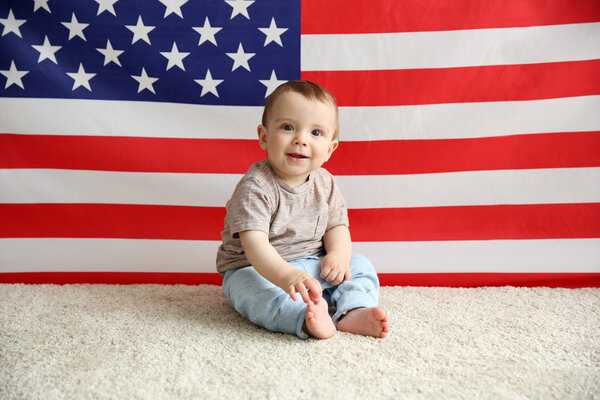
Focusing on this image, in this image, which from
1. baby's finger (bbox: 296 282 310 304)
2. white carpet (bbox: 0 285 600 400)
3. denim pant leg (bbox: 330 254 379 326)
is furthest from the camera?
denim pant leg (bbox: 330 254 379 326)

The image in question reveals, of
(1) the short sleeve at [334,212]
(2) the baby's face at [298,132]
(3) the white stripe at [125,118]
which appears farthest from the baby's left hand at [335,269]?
(3) the white stripe at [125,118]

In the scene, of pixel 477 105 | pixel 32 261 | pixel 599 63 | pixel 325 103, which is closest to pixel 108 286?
pixel 32 261

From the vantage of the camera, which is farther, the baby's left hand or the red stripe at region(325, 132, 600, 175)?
the red stripe at region(325, 132, 600, 175)

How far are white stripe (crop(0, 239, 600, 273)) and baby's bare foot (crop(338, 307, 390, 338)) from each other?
436 millimetres

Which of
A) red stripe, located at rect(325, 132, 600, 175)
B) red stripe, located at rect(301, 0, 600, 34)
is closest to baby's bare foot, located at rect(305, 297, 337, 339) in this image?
red stripe, located at rect(325, 132, 600, 175)

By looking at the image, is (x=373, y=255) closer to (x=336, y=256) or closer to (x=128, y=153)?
(x=336, y=256)

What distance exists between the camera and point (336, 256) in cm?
110

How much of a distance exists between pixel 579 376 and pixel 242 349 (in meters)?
0.57

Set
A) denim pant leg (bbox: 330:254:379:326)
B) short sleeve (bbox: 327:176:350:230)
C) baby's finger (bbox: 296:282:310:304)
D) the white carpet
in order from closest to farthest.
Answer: the white carpet, baby's finger (bbox: 296:282:310:304), denim pant leg (bbox: 330:254:379:326), short sleeve (bbox: 327:176:350:230)

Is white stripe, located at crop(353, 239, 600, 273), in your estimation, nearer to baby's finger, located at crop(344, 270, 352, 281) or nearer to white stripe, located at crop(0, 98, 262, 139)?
baby's finger, located at crop(344, 270, 352, 281)

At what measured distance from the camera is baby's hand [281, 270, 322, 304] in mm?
898

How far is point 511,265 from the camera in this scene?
1377mm

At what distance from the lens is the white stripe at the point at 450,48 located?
129 cm

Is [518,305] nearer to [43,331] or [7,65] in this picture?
[43,331]
